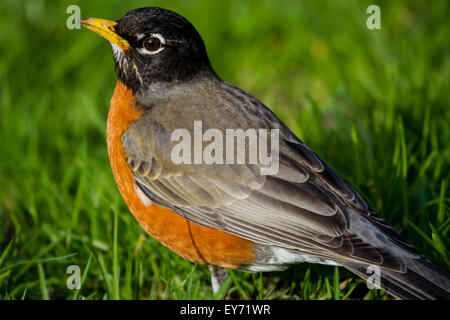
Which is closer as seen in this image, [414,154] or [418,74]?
[414,154]

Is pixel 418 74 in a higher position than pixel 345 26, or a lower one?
lower

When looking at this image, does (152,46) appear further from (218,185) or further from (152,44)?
(218,185)

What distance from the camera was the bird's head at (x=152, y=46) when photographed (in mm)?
4105

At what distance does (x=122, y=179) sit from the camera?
406cm

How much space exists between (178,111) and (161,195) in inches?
23.6

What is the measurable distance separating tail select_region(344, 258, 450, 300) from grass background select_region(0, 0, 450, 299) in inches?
15.3

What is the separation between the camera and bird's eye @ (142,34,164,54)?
4141 millimetres

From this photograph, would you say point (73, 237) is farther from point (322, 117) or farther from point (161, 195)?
point (322, 117)

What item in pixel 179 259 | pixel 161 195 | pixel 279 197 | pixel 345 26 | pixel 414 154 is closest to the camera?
pixel 279 197

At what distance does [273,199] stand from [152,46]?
1.43 metres

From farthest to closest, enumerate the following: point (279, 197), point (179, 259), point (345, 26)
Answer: point (345, 26) < point (179, 259) < point (279, 197)

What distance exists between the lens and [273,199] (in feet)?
11.8

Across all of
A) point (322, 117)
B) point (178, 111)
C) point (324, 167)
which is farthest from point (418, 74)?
point (178, 111)

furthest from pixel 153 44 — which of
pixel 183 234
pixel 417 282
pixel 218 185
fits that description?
pixel 417 282
